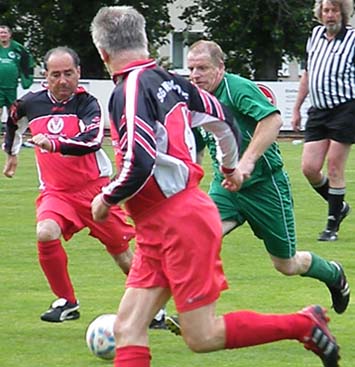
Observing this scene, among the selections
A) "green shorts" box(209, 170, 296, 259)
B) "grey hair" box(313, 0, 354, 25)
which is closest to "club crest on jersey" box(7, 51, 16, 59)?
"grey hair" box(313, 0, 354, 25)

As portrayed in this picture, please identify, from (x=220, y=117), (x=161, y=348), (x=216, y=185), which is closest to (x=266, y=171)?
(x=216, y=185)

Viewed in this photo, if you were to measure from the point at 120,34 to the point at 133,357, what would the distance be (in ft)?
4.44

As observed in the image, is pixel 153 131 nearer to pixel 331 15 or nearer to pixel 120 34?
pixel 120 34

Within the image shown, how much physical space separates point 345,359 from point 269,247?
3.28 ft

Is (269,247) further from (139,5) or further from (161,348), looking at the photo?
(139,5)

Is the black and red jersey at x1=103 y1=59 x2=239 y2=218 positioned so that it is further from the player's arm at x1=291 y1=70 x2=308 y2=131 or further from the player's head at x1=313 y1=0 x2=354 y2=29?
the player's arm at x1=291 y1=70 x2=308 y2=131

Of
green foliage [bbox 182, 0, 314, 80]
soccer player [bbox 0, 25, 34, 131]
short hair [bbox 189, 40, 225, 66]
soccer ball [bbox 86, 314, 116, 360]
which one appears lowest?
green foliage [bbox 182, 0, 314, 80]

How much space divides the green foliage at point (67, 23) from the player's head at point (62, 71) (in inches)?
1075

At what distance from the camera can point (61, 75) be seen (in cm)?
781

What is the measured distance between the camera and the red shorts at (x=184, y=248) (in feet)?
18.1

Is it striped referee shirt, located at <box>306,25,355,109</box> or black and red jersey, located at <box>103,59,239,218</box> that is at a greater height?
black and red jersey, located at <box>103,59,239,218</box>

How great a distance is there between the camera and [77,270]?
32.7ft

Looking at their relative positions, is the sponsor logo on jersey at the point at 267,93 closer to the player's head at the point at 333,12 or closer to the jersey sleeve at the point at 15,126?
the jersey sleeve at the point at 15,126

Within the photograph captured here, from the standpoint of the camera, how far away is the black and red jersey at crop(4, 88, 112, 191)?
7.92 meters
